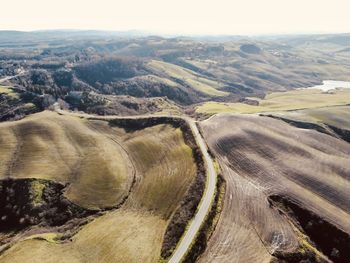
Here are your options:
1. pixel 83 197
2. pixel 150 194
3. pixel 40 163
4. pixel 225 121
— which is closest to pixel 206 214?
pixel 150 194

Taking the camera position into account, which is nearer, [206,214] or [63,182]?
[206,214]

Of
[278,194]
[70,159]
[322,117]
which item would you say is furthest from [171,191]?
[322,117]

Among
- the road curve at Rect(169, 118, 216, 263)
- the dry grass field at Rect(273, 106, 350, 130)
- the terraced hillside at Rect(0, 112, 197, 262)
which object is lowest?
the dry grass field at Rect(273, 106, 350, 130)

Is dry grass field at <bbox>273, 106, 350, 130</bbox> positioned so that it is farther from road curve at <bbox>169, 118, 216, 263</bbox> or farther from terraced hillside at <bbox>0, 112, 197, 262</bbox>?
road curve at <bbox>169, 118, 216, 263</bbox>

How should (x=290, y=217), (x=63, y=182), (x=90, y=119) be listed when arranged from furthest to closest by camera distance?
(x=90, y=119)
(x=63, y=182)
(x=290, y=217)

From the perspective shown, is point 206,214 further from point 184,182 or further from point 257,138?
point 257,138

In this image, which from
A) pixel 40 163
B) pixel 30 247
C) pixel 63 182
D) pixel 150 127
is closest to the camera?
pixel 30 247

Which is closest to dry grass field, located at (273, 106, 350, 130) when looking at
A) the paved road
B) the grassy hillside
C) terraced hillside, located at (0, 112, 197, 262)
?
terraced hillside, located at (0, 112, 197, 262)

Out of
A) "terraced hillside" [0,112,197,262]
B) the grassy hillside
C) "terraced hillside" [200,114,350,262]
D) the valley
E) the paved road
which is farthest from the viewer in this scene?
the grassy hillside
